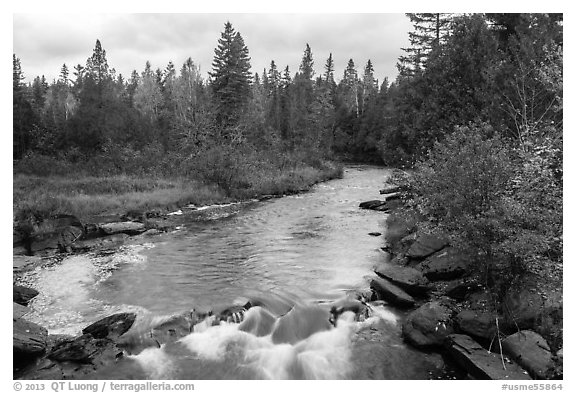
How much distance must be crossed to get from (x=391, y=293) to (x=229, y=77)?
43.1 meters

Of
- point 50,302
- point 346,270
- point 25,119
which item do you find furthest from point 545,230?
point 25,119

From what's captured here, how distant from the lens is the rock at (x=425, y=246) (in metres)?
15.1

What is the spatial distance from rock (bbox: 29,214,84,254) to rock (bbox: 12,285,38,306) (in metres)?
5.25

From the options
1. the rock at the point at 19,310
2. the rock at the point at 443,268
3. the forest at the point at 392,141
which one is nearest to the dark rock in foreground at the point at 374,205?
the forest at the point at 392,141

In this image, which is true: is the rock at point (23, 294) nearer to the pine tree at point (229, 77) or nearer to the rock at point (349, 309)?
the rock at point (349, 309)

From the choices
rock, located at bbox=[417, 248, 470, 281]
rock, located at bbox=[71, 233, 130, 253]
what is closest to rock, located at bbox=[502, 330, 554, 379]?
rock, located at bbox=[417, 248, 470, 281]

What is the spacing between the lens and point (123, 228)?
21.4 m

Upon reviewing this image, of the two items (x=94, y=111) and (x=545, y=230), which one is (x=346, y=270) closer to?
(x=545, y=230)

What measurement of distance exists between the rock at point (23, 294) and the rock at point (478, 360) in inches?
506

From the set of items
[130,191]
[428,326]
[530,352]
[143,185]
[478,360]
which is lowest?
[478,360]

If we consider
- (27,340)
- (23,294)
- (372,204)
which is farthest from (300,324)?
(372,204)

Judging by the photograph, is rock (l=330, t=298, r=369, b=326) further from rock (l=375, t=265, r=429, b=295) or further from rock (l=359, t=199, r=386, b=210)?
rock (l=359, t=199, r=386, b=210)

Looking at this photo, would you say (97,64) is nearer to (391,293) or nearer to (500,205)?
(391,293)

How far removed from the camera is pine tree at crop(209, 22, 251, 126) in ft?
165
